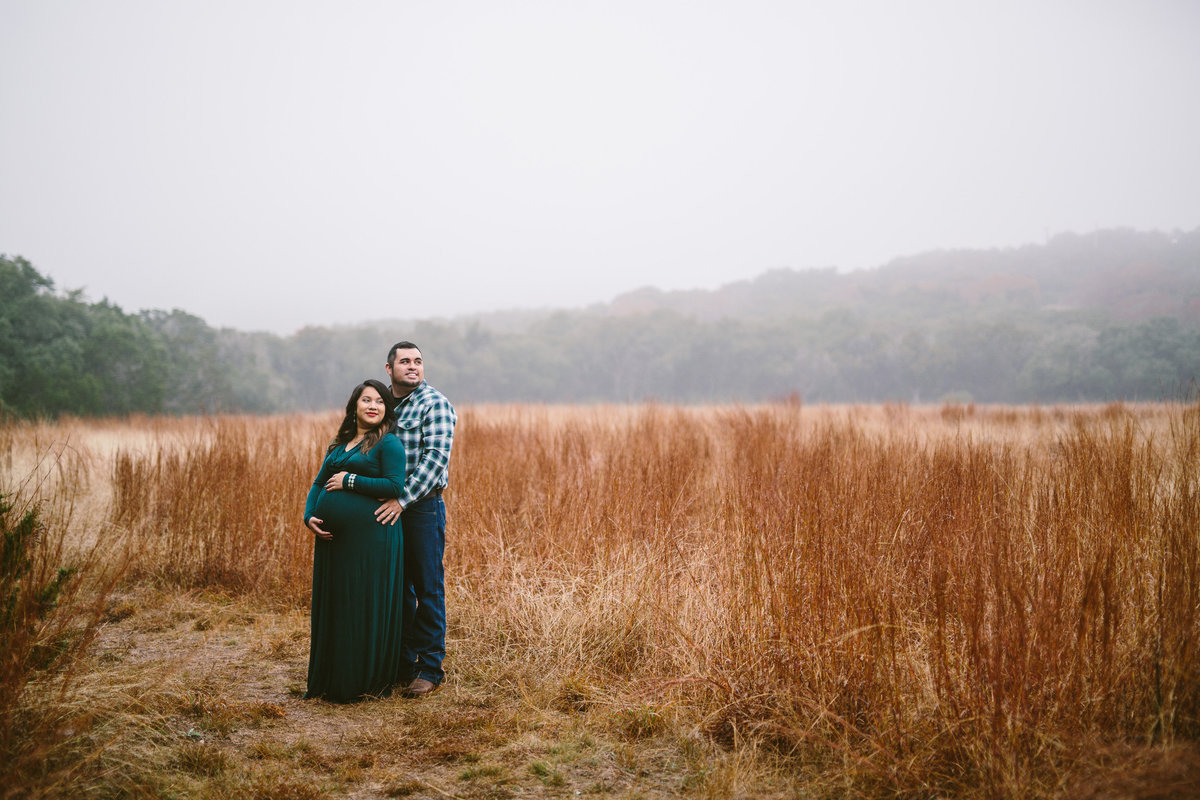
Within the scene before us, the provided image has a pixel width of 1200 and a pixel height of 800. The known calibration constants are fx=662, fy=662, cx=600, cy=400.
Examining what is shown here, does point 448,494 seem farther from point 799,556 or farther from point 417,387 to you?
point 799,556

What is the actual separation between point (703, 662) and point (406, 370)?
211cm

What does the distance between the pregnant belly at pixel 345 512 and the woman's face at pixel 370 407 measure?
377 millimetres

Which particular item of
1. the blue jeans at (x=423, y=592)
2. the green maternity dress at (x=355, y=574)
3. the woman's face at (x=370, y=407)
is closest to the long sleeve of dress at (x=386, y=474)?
the green maternity dress at (x=355, y=574)

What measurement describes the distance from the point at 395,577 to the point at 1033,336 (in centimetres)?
5215

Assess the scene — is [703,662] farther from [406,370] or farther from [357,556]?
[406,370]

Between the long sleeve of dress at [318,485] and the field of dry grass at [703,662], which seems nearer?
the field of dry grass at [703,662]

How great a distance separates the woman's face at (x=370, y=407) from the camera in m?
3.34

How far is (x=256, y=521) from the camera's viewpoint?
5.81 metres

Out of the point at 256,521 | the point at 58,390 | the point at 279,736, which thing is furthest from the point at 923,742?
the point at 58,390

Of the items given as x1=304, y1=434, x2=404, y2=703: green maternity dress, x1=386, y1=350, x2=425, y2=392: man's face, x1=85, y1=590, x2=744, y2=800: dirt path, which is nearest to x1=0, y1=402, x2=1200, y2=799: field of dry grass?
x1=85, y1=590, x2=744, y2=800: dirt path

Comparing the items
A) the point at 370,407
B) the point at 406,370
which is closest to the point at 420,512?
the point at 370,407

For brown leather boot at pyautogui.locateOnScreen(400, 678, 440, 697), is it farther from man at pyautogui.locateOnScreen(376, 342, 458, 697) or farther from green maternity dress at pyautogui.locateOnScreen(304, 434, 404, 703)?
green maternity dress at pyautogui.locateOnScreen(304, 434, 404, 703)

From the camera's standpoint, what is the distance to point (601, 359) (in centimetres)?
5953

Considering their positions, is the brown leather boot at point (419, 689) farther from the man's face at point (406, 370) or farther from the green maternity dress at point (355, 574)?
the man's face at point (406, 370)
